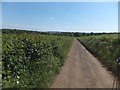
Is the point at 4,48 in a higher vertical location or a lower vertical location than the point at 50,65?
higher

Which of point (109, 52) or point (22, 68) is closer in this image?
point (22, 68)

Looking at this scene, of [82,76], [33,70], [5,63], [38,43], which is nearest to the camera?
[5,63]

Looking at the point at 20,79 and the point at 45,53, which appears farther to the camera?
the point at 45,53

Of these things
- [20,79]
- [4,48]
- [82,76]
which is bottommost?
[82,76]

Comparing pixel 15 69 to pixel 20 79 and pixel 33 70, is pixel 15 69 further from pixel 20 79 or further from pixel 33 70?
pixel 33 70

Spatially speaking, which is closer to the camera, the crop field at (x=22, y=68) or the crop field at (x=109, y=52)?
the crop field at (x=22, y=68)

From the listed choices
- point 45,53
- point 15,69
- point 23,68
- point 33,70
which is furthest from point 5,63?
point 45,53

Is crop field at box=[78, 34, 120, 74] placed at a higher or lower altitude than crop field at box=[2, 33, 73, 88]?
lower

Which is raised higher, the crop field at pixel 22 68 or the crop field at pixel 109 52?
the crop field at pixel 22 68

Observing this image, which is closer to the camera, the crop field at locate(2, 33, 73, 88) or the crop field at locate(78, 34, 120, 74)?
the crop field at locate(2, 33, 73, 88)

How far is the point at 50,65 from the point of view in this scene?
→ 51.4 ft

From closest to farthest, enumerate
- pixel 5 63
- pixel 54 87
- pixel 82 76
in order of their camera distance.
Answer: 1. pixel 5 63
2. pixel 54 87
3. pixel 82 76

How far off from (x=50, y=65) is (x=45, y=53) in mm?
2310

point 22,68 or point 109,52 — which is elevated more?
point 22,68
